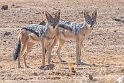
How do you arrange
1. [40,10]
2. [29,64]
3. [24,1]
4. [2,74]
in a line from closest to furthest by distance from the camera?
[2,74]
[29,64]
[40,10]
[24,1]

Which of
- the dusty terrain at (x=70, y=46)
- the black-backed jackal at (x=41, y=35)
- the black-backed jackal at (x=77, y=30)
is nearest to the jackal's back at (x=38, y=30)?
the black-backed jackal at (x=41, y=35)

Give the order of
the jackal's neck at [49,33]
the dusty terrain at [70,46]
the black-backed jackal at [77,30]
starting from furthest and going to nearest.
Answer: the black-backed jackal at [77,30] → the jackal's neck at [49,33] → the dusty terrain at [70,46]

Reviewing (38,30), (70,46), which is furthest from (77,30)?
(70,46)

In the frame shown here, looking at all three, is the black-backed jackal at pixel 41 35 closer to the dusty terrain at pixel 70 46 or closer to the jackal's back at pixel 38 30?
the jackal's back at pixel 38 30

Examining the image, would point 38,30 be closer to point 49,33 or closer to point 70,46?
point 49,33

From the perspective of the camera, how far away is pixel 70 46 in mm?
21469

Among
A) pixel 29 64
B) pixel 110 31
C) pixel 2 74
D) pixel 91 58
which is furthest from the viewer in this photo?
pixel 110 31

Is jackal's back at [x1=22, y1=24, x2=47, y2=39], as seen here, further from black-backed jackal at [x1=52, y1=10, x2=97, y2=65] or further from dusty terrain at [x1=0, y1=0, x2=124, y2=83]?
black-backed jackal at [x1=52, y1=10, x2=97, y2=65]

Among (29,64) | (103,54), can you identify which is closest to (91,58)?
(103,54)

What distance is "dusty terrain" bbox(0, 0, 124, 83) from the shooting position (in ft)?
47.4

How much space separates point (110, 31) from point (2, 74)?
1101cm

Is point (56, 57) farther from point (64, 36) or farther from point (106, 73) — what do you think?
point (106, 73)

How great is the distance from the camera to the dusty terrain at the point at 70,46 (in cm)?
1445

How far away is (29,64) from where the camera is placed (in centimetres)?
1759
